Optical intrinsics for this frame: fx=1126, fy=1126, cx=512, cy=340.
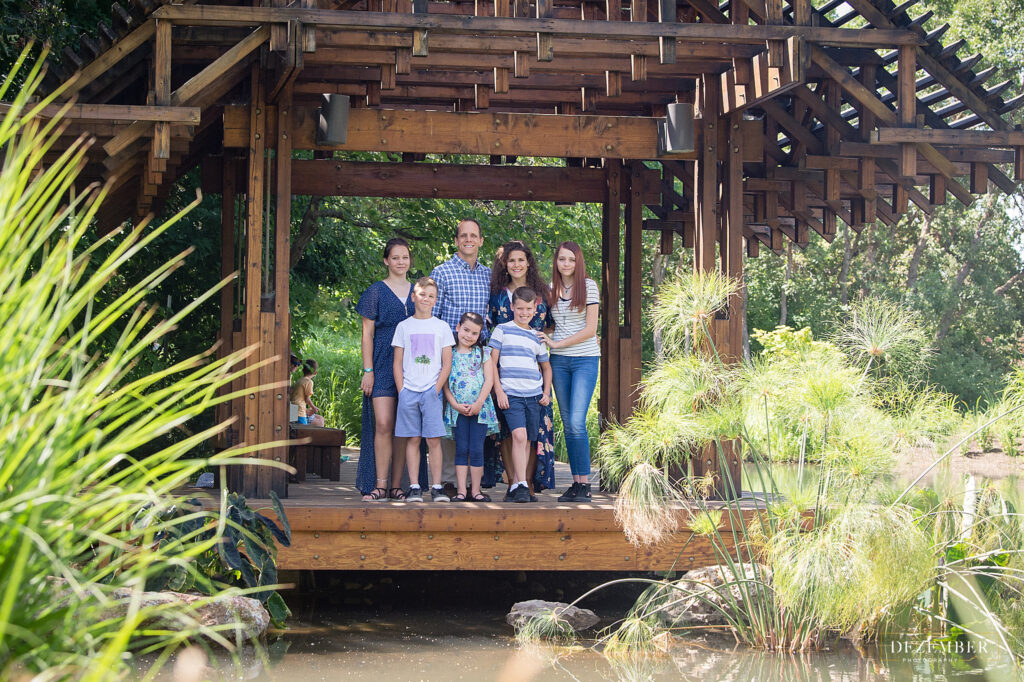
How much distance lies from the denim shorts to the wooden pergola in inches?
26.0

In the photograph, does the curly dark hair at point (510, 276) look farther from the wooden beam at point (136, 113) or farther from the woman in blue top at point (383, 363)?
the wooden beam at point (136, 113)

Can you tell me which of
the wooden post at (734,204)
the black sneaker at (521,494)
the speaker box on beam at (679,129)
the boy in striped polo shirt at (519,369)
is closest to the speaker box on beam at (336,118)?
the boy in striped polo shirt at (519,369)

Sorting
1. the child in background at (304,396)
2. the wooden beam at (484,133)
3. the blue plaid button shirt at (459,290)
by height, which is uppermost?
the wooden beam at (484,133)

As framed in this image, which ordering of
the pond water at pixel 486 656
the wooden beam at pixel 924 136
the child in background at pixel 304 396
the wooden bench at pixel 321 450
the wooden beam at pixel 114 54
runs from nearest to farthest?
1. the pond water at pixel 486 656
2. the wooden beam at pixel 114 54
3. the wooden beam at pixel 924 136
4. the wooden bench at pixel 321 450
5. the child in background at pixel 304 396

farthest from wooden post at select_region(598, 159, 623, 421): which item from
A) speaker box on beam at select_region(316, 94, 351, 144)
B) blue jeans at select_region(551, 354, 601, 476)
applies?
speaker box on beam at select_region(316, 94, 351, 144)

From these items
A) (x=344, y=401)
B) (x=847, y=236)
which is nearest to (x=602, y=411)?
(x=344, y=401)

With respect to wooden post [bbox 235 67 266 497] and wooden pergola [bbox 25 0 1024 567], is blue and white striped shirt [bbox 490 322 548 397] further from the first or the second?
wooden post [bbox 235 67 266 497]

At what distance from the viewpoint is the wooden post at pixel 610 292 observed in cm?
895

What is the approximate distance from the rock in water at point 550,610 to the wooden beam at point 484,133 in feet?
9.15

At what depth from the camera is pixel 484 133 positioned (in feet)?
23.5

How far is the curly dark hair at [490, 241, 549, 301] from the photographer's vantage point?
6.79 meters

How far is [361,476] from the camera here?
278 inches

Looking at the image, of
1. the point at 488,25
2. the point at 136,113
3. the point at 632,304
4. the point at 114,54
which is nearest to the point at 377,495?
the point at 136,113

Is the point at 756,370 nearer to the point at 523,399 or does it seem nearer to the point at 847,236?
the point at 523,399
